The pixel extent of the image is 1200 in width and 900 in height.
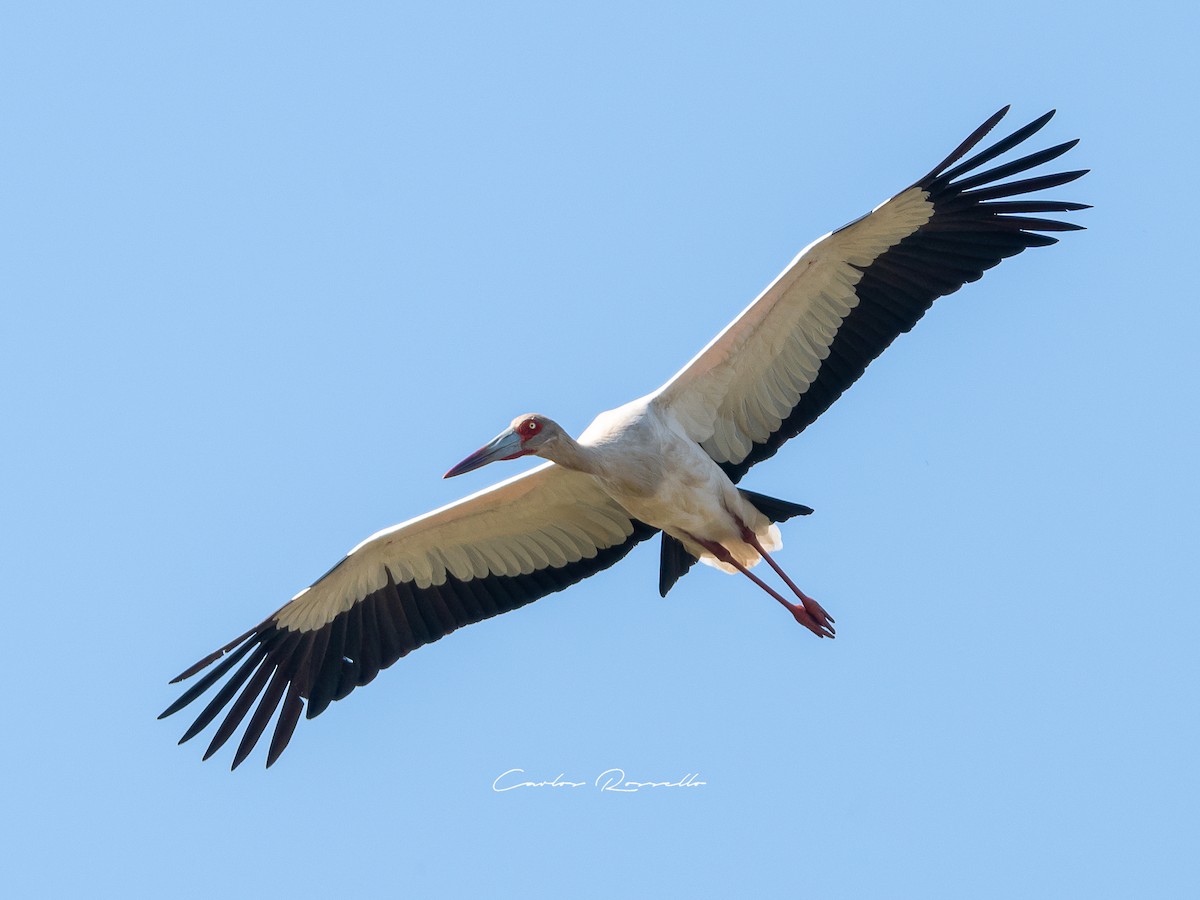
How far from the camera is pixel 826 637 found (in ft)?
43.3

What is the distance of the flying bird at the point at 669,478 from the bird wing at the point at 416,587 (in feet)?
0.04

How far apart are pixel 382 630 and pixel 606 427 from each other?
227cm

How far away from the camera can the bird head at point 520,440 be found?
12.3m

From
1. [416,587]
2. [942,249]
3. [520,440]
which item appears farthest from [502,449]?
[942,249]

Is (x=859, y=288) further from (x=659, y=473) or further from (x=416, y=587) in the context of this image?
(x=416, y=587)

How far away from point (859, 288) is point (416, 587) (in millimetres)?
3718

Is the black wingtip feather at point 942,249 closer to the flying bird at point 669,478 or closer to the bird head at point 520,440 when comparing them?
the flying bird at point 669,478

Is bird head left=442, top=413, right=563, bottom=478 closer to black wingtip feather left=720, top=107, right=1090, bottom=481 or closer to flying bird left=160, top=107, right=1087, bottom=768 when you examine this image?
flying bird left=160, top=107, right=1087, bottom=768

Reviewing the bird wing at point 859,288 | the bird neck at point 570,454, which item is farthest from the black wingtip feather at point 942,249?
the bird neck at point 570,454

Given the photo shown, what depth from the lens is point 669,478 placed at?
12.6 metres

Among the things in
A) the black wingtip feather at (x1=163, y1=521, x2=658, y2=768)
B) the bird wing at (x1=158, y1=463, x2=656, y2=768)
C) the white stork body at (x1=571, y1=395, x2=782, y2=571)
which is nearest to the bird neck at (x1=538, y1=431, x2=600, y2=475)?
the white stork body at (x1=571, y1=395, x2=782, y2=571)

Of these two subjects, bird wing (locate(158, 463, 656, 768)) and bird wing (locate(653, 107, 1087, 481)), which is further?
bird wing (locate(158, 463, 656, 768))

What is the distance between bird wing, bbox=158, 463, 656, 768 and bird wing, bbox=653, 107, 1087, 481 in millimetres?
1164

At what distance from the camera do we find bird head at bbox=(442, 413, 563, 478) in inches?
485
